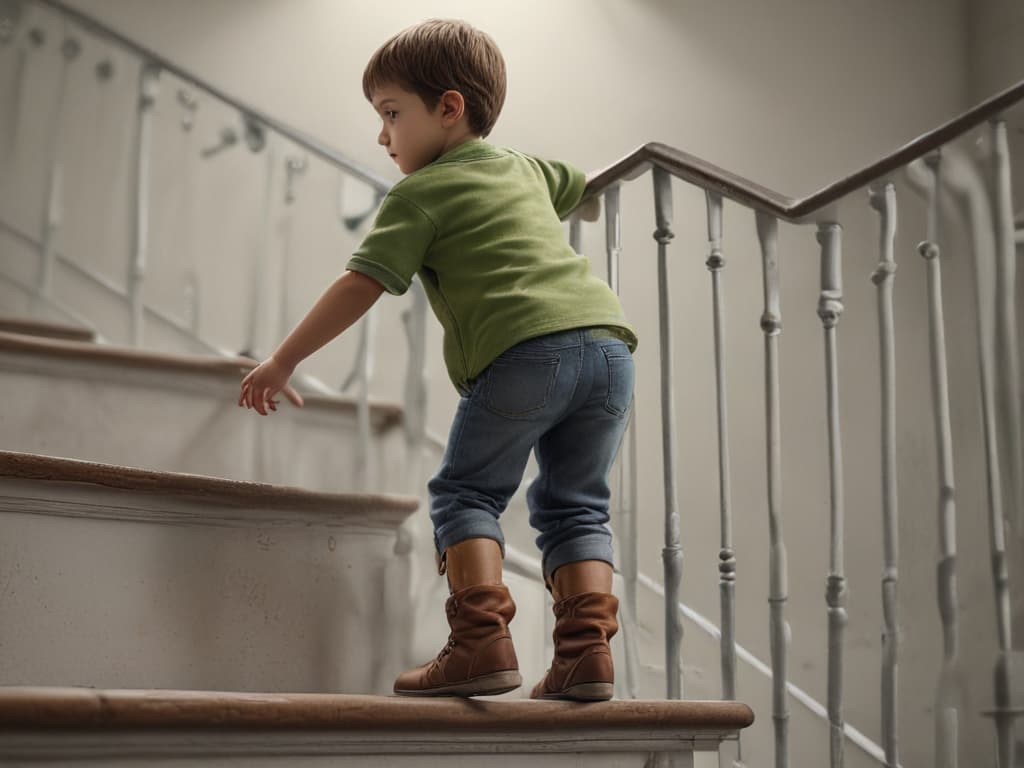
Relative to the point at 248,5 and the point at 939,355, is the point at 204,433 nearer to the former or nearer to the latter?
the point at 939,355

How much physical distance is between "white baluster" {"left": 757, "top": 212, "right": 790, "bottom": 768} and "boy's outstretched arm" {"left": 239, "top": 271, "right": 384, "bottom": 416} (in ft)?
2.07

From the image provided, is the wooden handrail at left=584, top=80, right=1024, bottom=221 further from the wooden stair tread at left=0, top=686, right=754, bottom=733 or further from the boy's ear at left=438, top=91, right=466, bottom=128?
the wooden stair tread at left=0, top=686, right=754, bottom=733

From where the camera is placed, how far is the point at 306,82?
10.8 feet

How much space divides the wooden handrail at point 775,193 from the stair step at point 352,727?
2.38 feet

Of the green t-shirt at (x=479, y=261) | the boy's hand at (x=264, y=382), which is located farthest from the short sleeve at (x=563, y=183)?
the boy's hand at (x=264, y=382)

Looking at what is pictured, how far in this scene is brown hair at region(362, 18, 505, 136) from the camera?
1354 millimetres

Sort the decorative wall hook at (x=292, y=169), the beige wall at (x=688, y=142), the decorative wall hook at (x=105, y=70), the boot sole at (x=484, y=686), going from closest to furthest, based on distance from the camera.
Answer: the boot sole at (x=484, y=686)
the decorative wall hook at (x=292, y=169)
the beige wall at (x=688, y=142)
the decorative wall hook at (x=105, y=70)

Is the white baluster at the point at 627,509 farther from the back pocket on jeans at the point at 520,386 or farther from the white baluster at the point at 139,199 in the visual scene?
the white baluster at the point at 139,199

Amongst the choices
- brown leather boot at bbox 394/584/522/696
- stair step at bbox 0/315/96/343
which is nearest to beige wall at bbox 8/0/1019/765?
stair step at bbox 0/315/96/343

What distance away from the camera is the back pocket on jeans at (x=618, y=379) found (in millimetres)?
1341

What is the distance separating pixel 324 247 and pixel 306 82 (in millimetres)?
553

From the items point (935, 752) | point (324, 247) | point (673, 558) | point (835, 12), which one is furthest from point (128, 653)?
point (835, 12)

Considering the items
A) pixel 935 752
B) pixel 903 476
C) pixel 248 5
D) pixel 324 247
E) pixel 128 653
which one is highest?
pixel 248 5

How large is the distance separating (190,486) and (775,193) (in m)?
0.93
